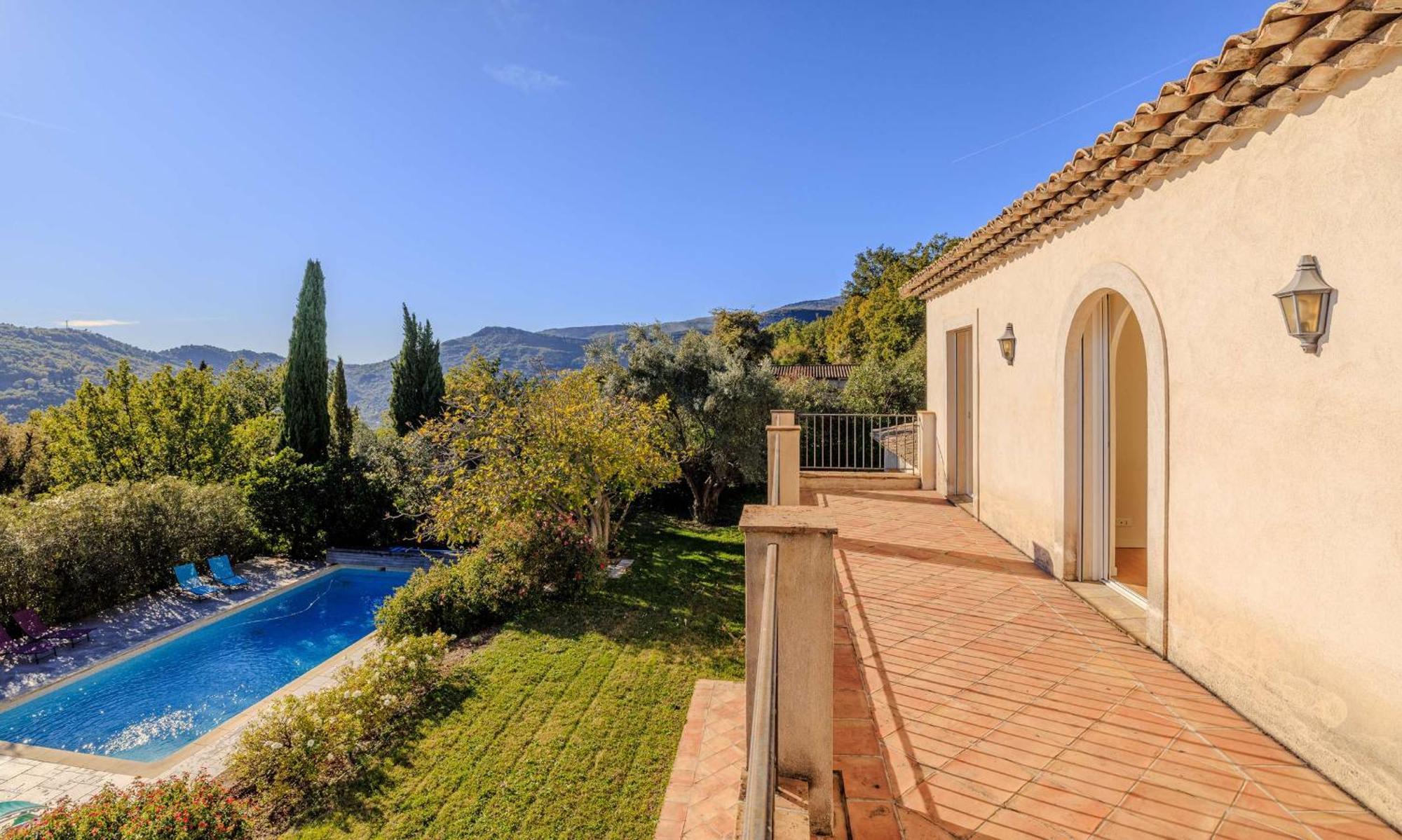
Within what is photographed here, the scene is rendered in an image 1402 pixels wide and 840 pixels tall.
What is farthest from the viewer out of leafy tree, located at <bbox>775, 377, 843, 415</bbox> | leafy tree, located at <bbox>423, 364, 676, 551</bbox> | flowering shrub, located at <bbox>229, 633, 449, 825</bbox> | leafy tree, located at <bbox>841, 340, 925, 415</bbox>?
leafy tree, located at <bbox>841, 340, 925, 415</bbox>

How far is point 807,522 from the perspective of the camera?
2.39 m

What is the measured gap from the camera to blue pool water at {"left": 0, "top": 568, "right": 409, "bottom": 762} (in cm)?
983

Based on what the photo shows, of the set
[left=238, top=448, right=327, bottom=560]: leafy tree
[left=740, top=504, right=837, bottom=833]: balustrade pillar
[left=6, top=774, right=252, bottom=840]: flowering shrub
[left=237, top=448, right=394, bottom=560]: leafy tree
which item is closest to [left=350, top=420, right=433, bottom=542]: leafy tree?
[left=237, top=448, right=394, bottom=560]: leafy tree

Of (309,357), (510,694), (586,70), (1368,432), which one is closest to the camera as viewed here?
(1368,432)

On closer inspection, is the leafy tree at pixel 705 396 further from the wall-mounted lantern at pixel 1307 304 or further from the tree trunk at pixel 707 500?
the wall-mounted lantern at pixel 1307 304

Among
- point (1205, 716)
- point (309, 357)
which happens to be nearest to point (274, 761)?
point (1205, 716)

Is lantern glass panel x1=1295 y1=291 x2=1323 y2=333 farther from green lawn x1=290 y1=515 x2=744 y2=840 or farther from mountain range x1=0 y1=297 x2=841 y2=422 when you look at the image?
mountain range x1=0 y1=297 x2=841 y2=422

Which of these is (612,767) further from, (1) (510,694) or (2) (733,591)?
(2) (733,591)

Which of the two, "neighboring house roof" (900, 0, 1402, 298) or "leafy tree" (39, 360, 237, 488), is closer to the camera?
"neighboring house roof" (900, 0, 1402, 298)

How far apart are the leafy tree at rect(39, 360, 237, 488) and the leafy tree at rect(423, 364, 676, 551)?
1125 centimetres

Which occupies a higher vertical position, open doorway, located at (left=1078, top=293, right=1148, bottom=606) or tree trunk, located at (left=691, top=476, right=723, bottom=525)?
open doorway, located at (left=1078, top=293, right=1148, bottom=606)

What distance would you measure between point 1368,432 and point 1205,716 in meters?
1.87

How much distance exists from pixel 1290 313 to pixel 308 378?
24.6m

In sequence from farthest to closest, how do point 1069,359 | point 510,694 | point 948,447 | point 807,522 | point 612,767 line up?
point 948,447
point 510,694
point 612,767
point 1069,359
point 807,522
